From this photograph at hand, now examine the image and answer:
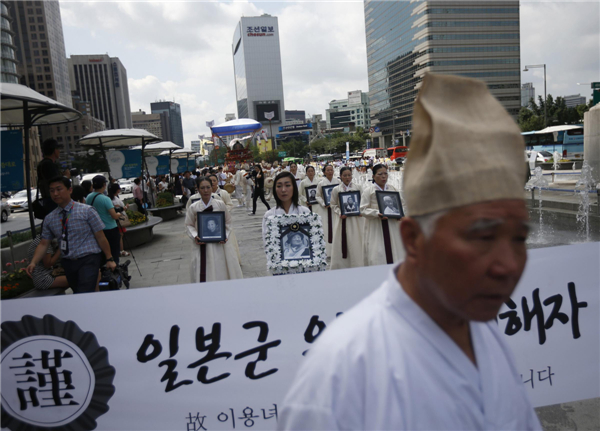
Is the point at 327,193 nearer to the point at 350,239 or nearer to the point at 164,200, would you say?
the point at 350,239

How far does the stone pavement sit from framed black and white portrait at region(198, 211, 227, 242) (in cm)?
256

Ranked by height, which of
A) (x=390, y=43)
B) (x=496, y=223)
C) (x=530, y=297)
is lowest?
(x=530, y=297)

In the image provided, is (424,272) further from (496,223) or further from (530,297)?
(530,297)

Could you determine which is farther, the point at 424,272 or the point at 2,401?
the point at 2,401

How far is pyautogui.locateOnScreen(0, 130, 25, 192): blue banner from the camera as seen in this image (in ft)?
17.8

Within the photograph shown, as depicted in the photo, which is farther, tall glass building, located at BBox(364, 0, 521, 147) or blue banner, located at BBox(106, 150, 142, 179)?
tall glass building, located at BBox(364, 0, 521, 147)

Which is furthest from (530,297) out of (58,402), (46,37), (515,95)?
(46,37)

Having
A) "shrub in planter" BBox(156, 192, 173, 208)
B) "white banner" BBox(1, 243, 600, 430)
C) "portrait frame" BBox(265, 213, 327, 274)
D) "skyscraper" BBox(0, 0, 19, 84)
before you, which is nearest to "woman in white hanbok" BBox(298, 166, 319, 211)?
"portrait frame" BBox(265, 213, 327, 274)

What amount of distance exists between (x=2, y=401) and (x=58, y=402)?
1.16 feet

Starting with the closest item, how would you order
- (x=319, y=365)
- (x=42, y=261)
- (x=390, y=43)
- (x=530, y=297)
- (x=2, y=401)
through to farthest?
(x=319, y=365)
(x=2, y=401)
(x=530, y=297)
(x=42, y=261)
(x=390, y=43)

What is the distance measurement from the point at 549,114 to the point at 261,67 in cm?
13236

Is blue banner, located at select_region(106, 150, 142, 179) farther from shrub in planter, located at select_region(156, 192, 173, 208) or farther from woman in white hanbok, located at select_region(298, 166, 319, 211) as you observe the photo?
woman in white hanbok, located at select_region(298, 166, 319, 211)

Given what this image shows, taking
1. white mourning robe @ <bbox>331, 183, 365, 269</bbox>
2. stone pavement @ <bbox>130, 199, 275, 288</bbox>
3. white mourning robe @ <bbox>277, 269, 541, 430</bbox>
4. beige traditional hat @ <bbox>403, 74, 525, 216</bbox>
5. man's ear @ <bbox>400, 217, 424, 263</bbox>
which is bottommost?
stone pavement @ <bbox>130, 199, 275, 288</bbox>

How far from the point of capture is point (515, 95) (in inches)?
3447
